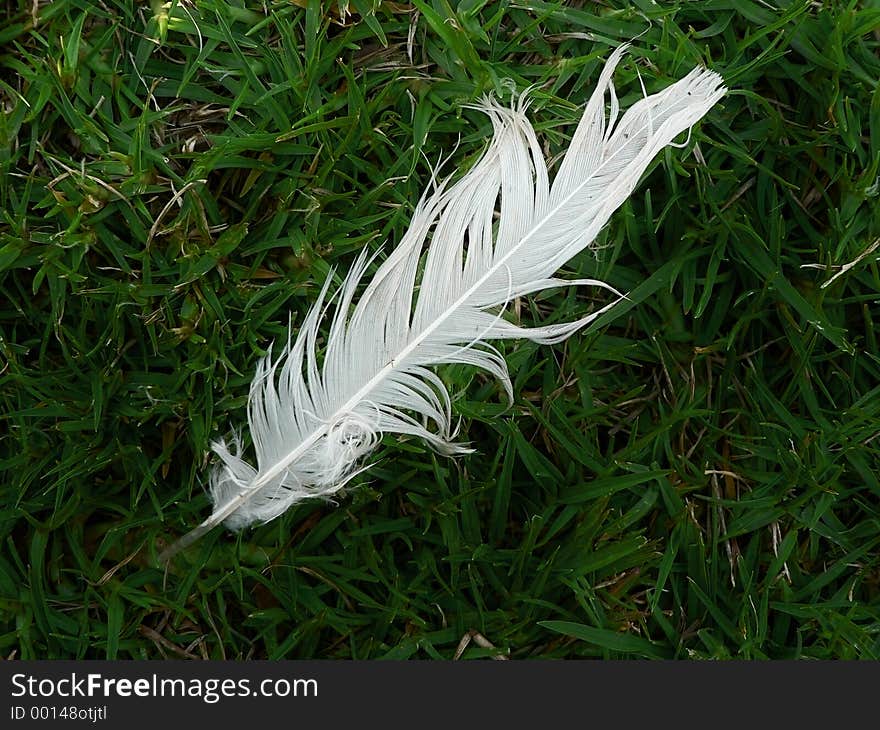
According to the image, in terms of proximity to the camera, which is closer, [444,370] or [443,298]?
[443,298]

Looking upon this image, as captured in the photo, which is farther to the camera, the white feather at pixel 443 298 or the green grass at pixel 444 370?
the green grass at pixel 444 370

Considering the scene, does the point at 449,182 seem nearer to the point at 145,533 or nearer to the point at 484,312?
the point at 484,312

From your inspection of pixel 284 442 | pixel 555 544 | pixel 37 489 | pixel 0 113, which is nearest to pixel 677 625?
pixel 555 544

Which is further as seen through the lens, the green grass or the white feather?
the green grass

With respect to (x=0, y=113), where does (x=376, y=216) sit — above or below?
below

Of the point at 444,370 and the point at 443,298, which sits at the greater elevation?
the point at 443,298
